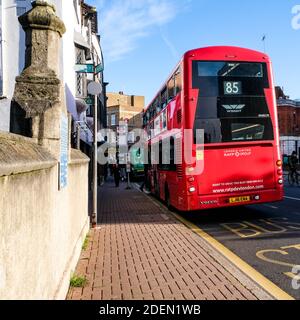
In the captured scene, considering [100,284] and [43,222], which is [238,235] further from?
[43,222]

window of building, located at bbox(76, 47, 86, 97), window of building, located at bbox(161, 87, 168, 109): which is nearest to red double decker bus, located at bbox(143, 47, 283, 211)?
window of building, located at bbox(161, 87, 168, 109)

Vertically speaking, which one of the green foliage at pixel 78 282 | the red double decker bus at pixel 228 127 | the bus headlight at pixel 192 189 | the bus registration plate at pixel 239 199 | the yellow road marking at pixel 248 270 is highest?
the red double decker bus at pixel 228 127

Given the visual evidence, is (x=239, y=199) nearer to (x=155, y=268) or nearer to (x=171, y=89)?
(x=171, y=89)

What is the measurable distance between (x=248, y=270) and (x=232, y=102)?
218 inches

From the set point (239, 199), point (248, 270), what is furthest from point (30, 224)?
point (239, 199)

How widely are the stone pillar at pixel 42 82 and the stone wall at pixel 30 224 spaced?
0.38 m

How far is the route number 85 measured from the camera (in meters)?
10.7

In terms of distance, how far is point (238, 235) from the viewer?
910cm

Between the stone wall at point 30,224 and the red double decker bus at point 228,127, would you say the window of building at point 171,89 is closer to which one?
the red double decker bus at point 228,127

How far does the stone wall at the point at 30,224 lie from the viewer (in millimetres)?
2611

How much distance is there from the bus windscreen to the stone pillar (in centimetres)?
577

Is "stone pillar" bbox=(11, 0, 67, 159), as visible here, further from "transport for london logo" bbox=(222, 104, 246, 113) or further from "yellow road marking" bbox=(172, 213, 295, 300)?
"transport for london logo" bbox=(222, 104, 246, 113)

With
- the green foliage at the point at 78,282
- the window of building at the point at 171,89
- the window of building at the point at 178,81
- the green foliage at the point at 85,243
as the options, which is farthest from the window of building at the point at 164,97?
the green foliage at the point at 78,282

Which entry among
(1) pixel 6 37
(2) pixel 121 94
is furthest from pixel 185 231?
(2) pixel 121 94
